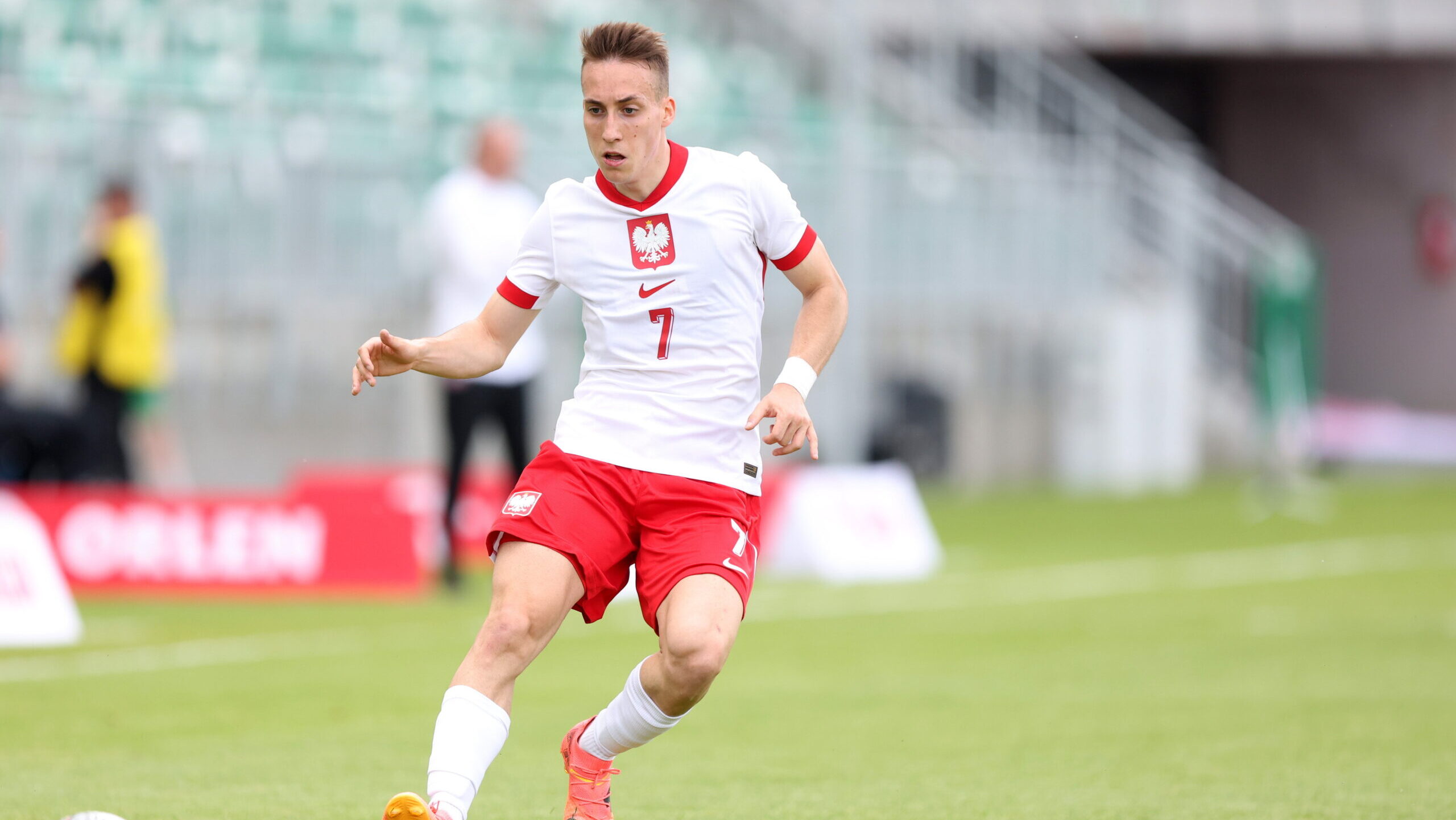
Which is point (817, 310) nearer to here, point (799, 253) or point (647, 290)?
point (799, 253)

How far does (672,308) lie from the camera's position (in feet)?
16.4

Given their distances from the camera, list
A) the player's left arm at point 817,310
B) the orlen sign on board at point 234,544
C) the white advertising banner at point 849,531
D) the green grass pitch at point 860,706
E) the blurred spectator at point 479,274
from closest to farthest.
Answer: the player's left arm at point 817,310
the green grass pitch at point 860,706
the blurred spectator at point 479,274
the orlen sign on board at point 234,544
the white advertising banner at point 849,531

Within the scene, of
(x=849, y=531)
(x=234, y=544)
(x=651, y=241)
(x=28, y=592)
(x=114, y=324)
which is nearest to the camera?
(x=651, y=241)

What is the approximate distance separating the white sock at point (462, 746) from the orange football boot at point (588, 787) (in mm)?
381

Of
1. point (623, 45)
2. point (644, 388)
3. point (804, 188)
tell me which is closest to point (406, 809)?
point (644, 388)

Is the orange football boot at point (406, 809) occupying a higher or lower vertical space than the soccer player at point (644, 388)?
lower

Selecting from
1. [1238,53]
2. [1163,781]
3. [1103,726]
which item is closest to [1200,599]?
[1103,726]

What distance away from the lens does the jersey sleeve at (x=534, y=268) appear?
5.10 meters

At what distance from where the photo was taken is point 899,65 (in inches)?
1014

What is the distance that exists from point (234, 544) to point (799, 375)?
7.09m

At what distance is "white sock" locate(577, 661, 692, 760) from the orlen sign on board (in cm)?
642

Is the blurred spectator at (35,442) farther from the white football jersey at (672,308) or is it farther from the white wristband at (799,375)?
the white wristband at (799,375)

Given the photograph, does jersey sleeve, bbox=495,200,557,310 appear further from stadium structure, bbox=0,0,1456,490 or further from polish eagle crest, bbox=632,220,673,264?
stadium structure, bbox=0,0,1456,490

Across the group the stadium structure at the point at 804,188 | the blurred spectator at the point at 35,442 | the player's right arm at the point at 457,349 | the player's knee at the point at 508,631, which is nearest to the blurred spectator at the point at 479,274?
the blurred spectator at the point at 35,442
